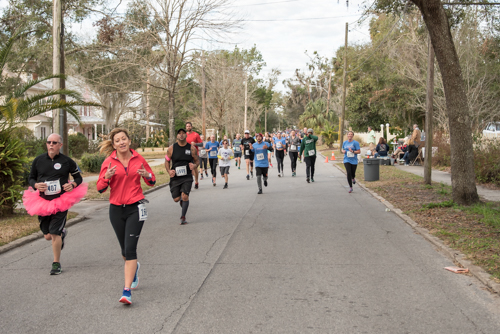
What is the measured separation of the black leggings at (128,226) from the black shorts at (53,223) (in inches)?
55.7

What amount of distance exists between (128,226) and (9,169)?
6.24 metres

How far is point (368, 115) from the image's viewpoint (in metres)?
44.7

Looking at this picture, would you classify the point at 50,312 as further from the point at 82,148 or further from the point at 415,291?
the point at 82,148

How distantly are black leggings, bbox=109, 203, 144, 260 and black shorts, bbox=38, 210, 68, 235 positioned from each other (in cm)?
142

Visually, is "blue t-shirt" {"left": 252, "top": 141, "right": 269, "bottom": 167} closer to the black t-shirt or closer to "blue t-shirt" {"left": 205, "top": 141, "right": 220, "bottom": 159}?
"blue t-shirt" {"left": 205, "top": 141, "right": 220, "bottom": 159}

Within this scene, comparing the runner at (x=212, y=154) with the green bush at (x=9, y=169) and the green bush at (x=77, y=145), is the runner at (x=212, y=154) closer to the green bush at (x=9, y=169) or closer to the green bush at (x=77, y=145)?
the green bush at (x=9, y=169)

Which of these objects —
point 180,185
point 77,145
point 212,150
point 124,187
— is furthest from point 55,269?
point 77,145

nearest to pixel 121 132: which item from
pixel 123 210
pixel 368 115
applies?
pixel 123 210

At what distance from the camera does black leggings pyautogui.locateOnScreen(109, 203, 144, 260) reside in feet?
16.6

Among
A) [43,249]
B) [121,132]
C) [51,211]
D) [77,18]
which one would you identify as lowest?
[43,249]

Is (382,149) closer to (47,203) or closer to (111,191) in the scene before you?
(47,203)

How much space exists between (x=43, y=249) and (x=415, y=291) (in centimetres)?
584

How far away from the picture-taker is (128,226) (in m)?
5.14

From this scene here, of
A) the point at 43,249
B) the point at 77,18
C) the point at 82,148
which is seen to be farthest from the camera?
the point at 82,148
